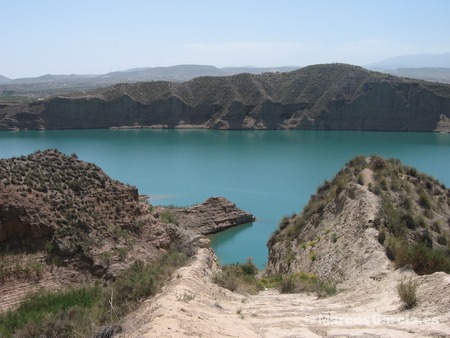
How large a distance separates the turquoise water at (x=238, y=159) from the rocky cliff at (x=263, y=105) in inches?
199

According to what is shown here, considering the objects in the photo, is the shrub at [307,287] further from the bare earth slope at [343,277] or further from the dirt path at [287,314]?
the dirt path at [287,314]

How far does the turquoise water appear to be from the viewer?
131 ft

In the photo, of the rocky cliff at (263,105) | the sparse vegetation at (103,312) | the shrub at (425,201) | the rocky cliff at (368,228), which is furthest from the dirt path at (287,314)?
the rocky cliff at (263,105)

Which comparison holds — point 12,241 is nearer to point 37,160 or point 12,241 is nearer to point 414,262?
point 37,160

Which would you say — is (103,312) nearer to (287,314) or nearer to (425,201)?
(287,314)

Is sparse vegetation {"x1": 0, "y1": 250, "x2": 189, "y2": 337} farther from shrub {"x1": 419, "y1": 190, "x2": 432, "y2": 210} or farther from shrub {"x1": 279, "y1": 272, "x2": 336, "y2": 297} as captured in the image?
shrub {"x1": 419, "y1": 190, "x2": 432, "y2": 210}

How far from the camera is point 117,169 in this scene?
57.8 metres

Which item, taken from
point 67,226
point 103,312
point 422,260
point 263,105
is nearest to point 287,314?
point 103,312

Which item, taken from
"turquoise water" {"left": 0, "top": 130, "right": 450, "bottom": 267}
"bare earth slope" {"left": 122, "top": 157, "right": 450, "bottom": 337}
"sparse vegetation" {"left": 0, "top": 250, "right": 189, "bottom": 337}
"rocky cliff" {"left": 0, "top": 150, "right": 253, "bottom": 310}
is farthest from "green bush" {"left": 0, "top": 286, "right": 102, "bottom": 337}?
"turquoise water" {"left": 0, "top": 130, "right": 450, "bottom": 267}

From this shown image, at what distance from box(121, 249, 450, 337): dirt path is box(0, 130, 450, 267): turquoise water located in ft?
55.9

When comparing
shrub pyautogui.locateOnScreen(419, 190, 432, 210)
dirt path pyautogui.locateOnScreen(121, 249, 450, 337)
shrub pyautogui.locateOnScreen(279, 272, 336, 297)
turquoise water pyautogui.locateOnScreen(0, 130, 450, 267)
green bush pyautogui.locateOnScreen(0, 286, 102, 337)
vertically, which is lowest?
turquoise water pyautogui.locateOnScreen(0, 130, 450, 267)

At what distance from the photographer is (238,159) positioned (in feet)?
215

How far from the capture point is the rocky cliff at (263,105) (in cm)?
9831

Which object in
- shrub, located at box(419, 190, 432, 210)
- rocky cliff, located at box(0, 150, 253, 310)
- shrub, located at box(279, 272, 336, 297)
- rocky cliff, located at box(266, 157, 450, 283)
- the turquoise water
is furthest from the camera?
the turquoise water
